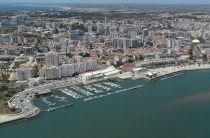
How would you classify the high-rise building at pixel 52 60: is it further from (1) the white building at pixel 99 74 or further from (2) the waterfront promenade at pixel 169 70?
(2) the waterfront promenade at pixel 169 70

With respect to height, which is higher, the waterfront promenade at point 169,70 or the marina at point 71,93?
the waterfront promenade at point 169,70

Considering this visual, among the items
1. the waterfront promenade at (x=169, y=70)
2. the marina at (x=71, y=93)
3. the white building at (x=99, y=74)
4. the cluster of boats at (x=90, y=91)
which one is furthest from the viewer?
the waterfront promenade at (x=169, y=70)

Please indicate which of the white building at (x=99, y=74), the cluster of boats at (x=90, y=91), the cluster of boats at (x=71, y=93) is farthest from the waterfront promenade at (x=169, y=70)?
the cluster of boats at (x=71, y=93)

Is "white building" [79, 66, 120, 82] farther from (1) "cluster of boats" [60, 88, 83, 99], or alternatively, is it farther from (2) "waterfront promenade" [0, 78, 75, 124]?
(1) "cluster of boats" [60, 88, 83, 99]

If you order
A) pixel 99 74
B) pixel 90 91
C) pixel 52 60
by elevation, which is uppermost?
pixel 52 60

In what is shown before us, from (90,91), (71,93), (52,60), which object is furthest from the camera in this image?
(52,60)

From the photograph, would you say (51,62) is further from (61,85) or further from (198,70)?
(198,70)

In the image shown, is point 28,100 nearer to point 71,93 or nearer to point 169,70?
point 71,93

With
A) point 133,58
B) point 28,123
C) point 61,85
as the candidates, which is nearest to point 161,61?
point 133,58

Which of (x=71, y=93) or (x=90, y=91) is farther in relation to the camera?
(x=90, y=91)

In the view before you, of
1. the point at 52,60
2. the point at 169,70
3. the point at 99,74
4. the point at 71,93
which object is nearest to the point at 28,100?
the point at 71,93

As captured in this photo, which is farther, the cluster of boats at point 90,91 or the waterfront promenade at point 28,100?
the cluster of boats at point 90,91
